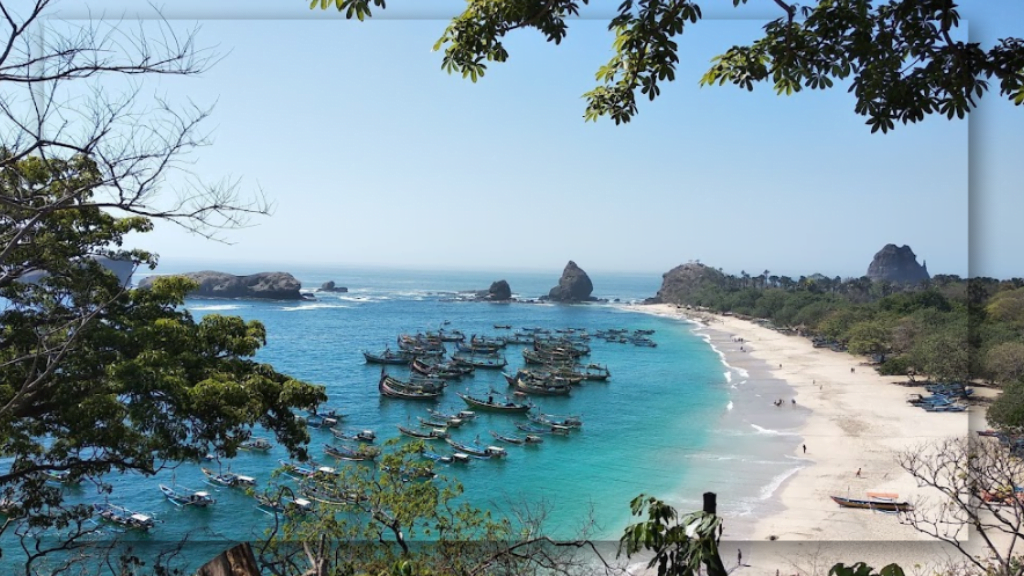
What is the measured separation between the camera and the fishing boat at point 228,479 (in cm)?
756

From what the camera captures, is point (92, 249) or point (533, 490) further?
point (533, 490)

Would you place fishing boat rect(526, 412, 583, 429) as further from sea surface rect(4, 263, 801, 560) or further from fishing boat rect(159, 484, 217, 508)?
fishing boat rect(159, 484, 217, 508)

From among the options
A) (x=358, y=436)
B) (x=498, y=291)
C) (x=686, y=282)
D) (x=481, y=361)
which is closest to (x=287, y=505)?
(x=358, y=436)

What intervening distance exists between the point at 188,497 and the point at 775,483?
305 inches

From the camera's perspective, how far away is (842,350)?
63.6 ft

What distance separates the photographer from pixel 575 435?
11680 millimetres

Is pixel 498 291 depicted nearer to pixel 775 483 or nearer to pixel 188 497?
pixel 775 483

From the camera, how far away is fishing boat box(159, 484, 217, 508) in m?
7.30

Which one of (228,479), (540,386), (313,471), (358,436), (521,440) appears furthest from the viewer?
(540,386)

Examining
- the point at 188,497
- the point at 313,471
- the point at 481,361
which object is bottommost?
the point at 188,497

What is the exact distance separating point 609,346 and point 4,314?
783 inches

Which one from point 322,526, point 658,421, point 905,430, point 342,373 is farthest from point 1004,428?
point 342,373

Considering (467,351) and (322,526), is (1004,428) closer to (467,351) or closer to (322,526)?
(322,526)

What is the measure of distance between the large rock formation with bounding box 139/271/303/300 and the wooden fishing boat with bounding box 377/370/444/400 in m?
4.11
